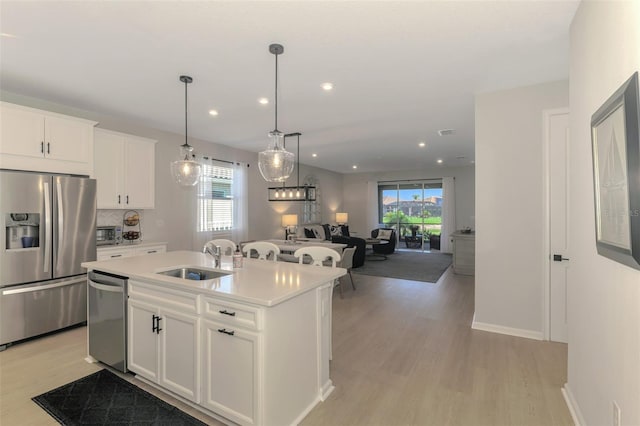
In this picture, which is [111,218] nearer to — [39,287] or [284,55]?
[39,287]

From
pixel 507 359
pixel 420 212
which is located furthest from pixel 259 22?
pixel 420 212

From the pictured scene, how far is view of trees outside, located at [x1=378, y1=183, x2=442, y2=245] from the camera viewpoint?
10.3 metres

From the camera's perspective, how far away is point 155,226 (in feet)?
16.8

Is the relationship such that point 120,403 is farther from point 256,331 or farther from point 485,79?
point 485,79

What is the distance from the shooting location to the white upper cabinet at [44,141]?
3.17 metres

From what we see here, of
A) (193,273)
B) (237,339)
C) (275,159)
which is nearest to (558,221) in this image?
(275,159)

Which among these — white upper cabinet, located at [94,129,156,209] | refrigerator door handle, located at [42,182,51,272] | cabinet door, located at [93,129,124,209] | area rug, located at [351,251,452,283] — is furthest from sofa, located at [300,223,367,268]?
refrigerator door handle, located at [42,182,51,272]

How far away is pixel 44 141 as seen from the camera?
342cm

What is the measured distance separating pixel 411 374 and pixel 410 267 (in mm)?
4972

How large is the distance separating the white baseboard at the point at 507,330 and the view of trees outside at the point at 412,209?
22.8ft

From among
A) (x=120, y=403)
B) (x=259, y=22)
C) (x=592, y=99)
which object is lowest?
(x=120, y=403)

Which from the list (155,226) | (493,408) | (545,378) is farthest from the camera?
(155,226)

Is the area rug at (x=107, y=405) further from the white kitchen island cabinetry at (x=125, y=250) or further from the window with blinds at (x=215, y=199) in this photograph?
the window with blinds at (x=215, y=199)

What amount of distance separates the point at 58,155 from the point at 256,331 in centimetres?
345
